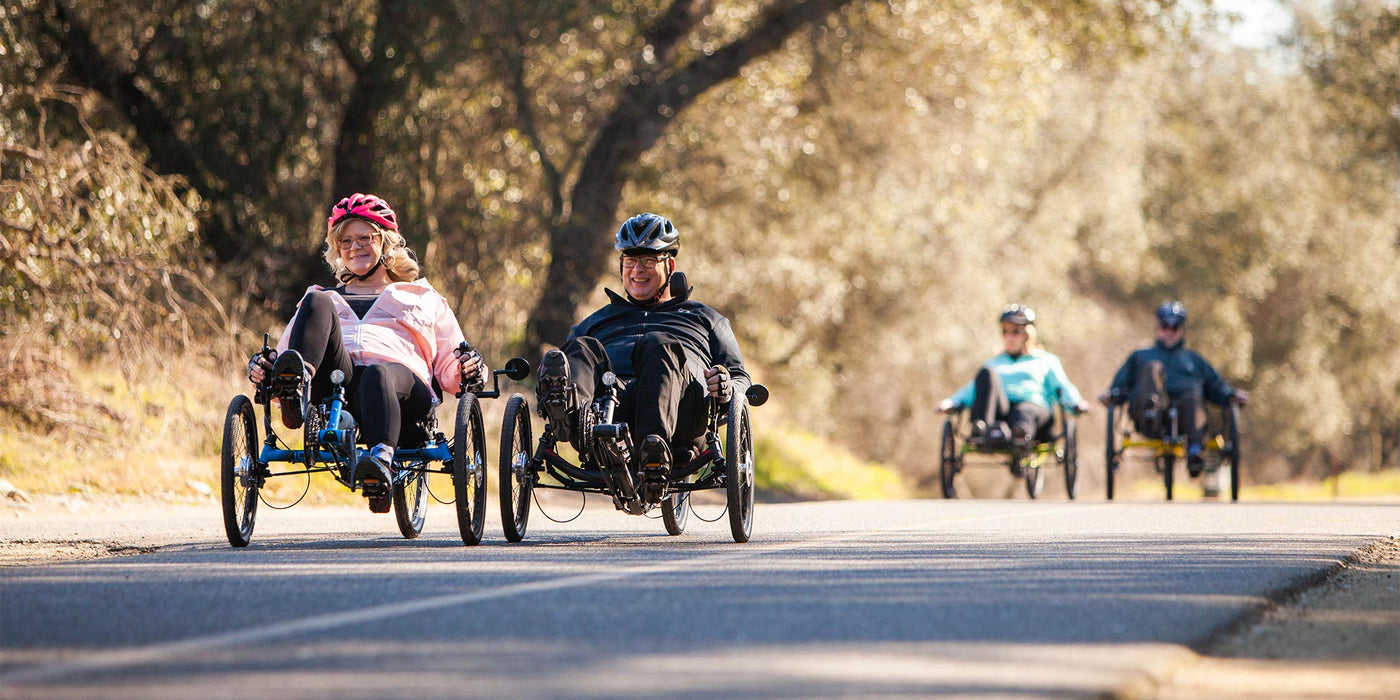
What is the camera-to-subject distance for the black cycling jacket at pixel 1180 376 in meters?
17.2

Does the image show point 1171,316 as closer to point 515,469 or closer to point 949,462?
point 949,462

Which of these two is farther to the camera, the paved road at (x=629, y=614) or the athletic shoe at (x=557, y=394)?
the athletic shoe at (x=557, y=394)

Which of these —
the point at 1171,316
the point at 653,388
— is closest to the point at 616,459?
the point at 653,388

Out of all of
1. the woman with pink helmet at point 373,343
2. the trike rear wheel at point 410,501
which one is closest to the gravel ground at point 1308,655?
the woman with pink helmet at point 373,343

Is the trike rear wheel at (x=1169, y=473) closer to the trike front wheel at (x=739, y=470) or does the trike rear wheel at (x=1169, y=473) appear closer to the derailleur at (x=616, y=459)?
the trike front wheel at (x=739, y=470)

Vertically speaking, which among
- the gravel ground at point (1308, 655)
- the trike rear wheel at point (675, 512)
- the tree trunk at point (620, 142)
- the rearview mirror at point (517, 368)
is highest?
the tree trunk at point (620, 142)

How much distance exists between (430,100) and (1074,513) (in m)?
9.03

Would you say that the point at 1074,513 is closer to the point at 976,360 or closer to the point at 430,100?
the point at 430,100

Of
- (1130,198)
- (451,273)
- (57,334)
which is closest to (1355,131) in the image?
(1130,198)

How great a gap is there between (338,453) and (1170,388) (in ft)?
37.5

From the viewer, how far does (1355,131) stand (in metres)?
37.2

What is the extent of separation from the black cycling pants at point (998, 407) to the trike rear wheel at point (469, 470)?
888 cm

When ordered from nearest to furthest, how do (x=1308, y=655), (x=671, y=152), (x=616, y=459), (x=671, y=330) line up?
(x=1308, y=655) < (x=616, y=459) < (x=671, y=330) < (x=671, y=152)

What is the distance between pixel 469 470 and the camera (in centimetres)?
805
